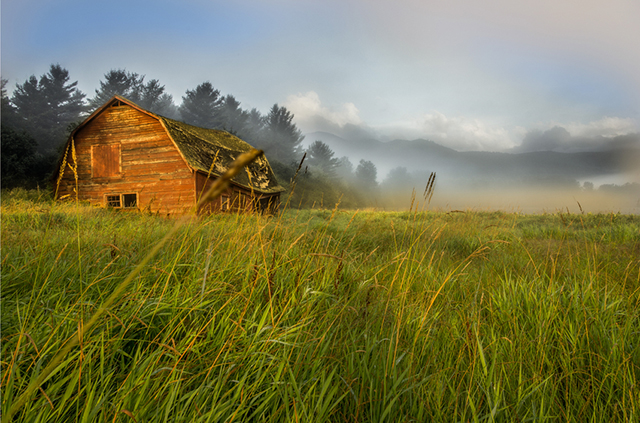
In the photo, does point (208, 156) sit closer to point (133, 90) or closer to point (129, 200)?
point (129, 200)

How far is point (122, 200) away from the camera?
45.9ft

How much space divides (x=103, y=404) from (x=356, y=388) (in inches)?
44.1

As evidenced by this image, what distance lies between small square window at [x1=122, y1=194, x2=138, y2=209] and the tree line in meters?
13.0

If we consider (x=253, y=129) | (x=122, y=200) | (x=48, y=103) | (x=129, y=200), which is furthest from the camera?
(x=253, y=129)

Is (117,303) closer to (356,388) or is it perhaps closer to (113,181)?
(356,388)

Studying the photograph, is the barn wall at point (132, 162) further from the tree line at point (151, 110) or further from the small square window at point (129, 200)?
the tree line at point (151, 110)

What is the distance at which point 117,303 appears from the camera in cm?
176

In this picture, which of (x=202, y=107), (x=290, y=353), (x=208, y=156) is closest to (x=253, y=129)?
(x=202, y=107)

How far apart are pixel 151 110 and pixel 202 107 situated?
7709 millimetres

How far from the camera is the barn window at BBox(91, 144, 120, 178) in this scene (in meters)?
14.0

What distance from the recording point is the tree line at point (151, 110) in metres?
22.4

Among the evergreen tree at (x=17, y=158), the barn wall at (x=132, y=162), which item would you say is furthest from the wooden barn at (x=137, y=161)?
A: the evergreen tree at (x=17, y=158)

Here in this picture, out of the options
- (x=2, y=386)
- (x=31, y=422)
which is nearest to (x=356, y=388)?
(x=31, y=422)

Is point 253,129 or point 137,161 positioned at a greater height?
point 253,129
